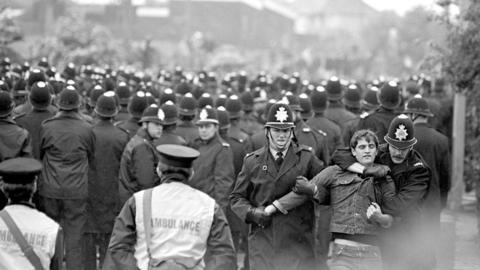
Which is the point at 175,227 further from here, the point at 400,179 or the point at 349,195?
the point at 400,179

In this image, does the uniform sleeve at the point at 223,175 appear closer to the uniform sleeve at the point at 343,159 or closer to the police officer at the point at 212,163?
the police officer at the point at 212,163

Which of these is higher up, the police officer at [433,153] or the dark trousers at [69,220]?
the police officer at [433,153]

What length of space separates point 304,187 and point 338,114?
5.68 m

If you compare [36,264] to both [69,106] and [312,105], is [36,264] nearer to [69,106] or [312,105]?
[69,106]

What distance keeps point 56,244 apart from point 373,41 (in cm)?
7391

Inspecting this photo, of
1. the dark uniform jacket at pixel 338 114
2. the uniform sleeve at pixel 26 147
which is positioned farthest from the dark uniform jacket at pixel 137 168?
the dark uniform jacket at pixel 338 114

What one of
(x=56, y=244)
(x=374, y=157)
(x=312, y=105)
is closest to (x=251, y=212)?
(x=374, y=157)

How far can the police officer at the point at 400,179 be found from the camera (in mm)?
8391

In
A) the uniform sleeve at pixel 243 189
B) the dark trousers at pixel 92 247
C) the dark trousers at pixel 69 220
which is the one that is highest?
the uniform sleeve at pixel 243 189

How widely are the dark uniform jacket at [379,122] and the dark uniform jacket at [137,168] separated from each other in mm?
2476

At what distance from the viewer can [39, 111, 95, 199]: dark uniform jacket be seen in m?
10.5

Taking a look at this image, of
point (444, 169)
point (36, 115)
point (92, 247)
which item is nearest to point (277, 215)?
point (444, 169)

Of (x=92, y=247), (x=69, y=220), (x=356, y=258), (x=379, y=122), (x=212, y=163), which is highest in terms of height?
(x=379, y=122)

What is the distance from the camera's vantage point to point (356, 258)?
7.91 m
